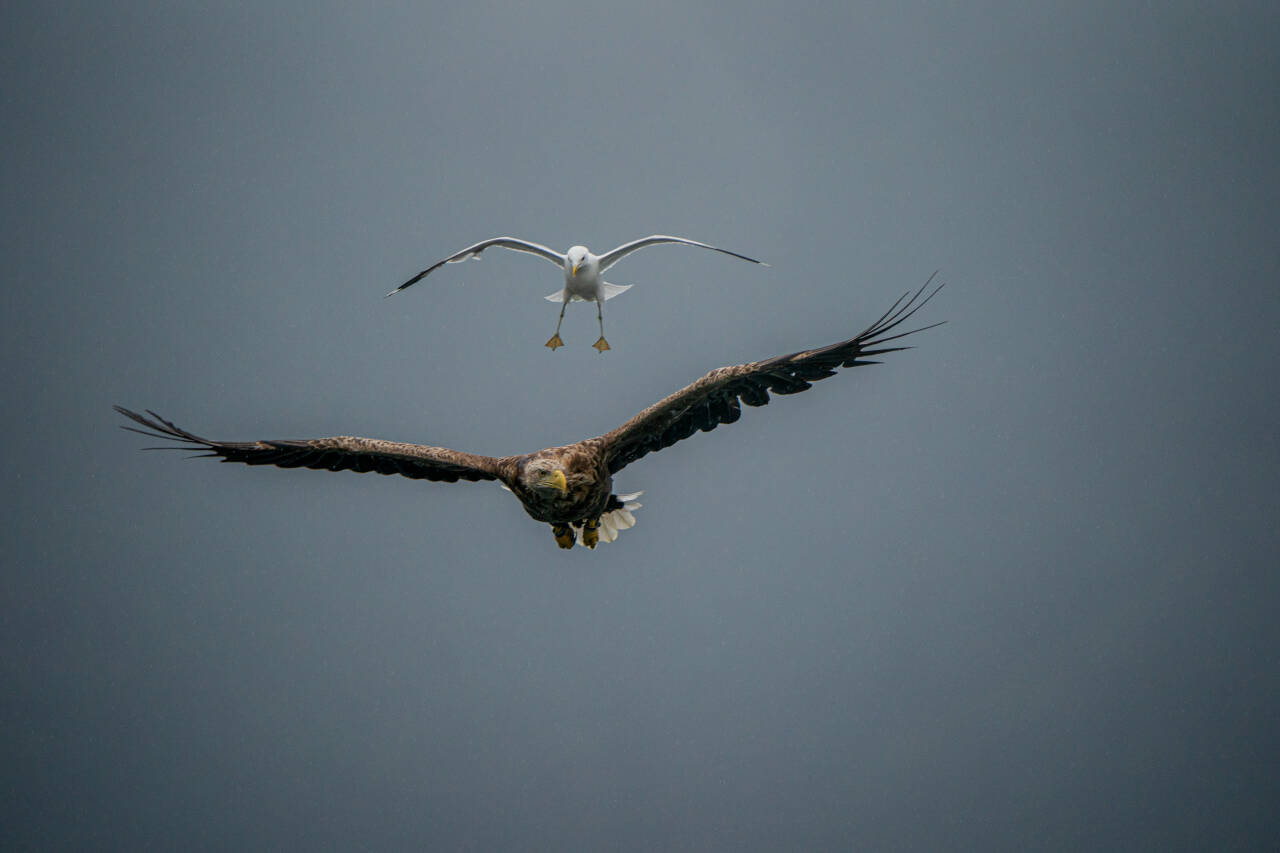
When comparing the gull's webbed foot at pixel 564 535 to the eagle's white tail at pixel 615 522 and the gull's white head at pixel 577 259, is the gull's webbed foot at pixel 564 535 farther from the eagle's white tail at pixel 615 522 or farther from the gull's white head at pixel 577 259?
the gull's white head at pixel 577 259

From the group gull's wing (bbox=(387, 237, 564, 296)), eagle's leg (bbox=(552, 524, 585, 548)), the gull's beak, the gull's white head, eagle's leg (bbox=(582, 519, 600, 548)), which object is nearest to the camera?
the gull's beak

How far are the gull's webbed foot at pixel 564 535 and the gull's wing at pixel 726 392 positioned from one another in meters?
0.57

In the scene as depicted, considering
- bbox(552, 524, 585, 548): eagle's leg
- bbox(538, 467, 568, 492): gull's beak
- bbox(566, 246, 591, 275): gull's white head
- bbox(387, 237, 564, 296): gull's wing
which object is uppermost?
bbox(387, 237, 564, 296): gull's wing

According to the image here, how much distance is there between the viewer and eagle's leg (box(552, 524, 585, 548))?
6.23 m

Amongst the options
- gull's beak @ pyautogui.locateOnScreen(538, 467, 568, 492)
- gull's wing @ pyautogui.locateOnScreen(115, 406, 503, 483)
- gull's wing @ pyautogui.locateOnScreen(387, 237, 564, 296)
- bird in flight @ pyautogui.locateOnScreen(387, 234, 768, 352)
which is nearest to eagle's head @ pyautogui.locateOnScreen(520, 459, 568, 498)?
gull's beak @ pyautogui.locateOnScreen(538, 467, 568, 492)

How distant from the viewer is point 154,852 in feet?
29.7

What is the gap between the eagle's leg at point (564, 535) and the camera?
6.23m

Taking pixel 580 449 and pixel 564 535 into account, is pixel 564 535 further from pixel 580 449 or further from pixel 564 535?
pixel 580 449

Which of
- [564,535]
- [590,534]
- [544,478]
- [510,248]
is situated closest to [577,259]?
[510,248]

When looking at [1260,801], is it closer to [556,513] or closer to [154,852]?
[556,513]

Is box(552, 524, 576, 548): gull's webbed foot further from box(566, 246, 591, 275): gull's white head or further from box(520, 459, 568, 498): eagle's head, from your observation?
box(566, 246, 591, 275): gull's white head

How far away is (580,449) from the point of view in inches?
216

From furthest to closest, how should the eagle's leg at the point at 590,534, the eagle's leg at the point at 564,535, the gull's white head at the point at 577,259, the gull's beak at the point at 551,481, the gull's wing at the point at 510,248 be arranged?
the eagle's leg at the point at 590,534 < the eagle's leg at the point at 564,535 < the gull's wing at the point at 510,248 < the gull's white head at the point at 577,259 < the gull's beak at the point at 551,481

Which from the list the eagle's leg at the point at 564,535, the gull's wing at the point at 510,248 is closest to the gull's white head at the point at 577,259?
the gull's wing at the point at 510,248
